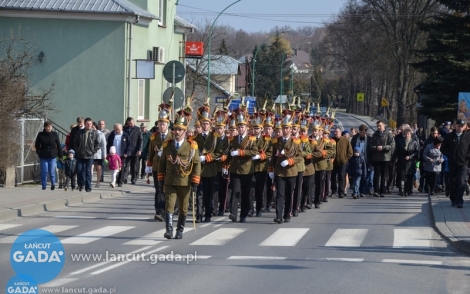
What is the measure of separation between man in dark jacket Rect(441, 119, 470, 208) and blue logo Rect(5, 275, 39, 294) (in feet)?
38.4

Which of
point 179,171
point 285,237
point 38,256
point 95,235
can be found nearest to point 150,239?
point 95,235

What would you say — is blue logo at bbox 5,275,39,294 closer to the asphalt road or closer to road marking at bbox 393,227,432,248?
the asphalt road

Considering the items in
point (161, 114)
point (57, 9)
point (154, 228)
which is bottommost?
point (154, 228)

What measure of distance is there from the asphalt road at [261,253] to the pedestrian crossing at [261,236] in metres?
0.02

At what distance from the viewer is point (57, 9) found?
33000 mm

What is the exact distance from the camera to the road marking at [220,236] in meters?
14.0

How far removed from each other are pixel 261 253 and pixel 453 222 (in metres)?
5.48

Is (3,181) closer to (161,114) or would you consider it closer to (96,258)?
(161,114)

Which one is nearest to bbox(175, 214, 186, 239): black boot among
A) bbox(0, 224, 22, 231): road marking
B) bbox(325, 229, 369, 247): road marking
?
bbox(325, 229, 369, 247): road marking

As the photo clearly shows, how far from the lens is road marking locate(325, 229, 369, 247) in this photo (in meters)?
14.1

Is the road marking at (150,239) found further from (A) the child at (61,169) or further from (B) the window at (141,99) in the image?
(B) the window at (141,99)

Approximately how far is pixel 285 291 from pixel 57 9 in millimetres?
25290

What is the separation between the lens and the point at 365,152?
2452 cm

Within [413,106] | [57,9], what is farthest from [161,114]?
[413,106]
